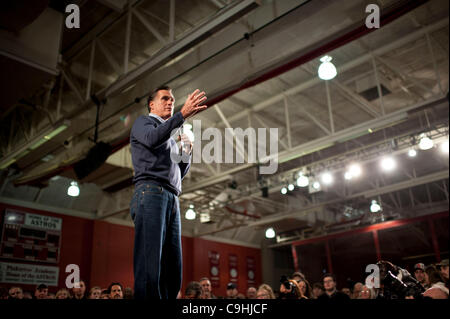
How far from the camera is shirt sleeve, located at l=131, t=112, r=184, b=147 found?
1857 millimetres

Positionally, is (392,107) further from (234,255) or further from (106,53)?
(234,255)

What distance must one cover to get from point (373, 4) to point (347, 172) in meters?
5.78

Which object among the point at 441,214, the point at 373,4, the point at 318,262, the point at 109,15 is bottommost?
the point at 318,262

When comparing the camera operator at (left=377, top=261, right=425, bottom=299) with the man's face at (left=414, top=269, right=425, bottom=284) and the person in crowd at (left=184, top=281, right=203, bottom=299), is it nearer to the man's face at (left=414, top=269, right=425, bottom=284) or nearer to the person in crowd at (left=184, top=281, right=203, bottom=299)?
the man's face at (left=414, top=269, right=425, bottom=284)

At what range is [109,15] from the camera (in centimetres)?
630

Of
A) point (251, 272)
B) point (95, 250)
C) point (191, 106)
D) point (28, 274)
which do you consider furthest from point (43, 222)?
point (191, 106)

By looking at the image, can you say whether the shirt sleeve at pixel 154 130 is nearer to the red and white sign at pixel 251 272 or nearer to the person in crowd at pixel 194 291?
the person in crowd at pixel 194 291

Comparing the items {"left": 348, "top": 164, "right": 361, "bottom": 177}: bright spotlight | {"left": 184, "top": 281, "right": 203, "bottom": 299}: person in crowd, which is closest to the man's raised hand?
{"left": 184, "top": 281, "right": 203, "bottom": 299}: person in crowd

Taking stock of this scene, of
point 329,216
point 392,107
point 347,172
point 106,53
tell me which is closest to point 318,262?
point 329,216

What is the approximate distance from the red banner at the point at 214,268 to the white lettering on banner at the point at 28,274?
5722 millimetres

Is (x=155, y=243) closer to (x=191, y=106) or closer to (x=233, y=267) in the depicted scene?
(x=191, y=106)

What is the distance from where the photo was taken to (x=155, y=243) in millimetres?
1811

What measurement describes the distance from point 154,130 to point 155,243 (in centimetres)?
55

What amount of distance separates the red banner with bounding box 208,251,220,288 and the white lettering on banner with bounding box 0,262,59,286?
572 cm
